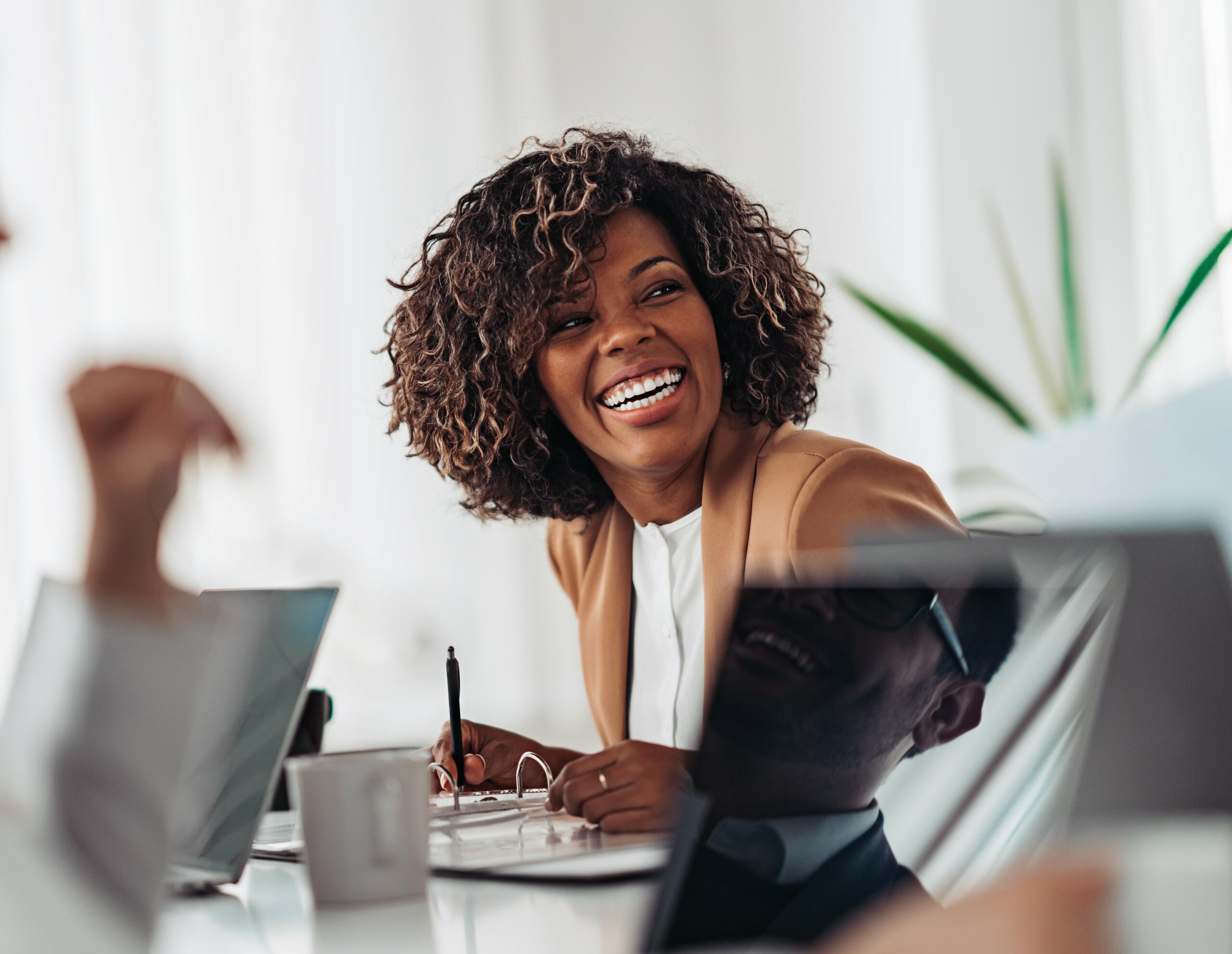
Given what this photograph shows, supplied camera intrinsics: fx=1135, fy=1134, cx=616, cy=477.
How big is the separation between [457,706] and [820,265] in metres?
2.43

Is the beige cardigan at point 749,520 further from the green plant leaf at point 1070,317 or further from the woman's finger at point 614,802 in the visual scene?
the green plant leaf at point 1070,317

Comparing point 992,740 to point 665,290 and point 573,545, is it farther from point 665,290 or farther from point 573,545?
point 573,545

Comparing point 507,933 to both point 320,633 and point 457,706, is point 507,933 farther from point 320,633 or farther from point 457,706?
point 457,706

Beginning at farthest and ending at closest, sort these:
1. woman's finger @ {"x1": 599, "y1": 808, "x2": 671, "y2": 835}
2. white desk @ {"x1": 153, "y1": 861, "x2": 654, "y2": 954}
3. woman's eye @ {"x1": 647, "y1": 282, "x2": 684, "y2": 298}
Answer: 1. woman's eye @ {"x1": 647, "y1": 282, "x2": 684, "y2": 298}
2. woman's finger @ {"x1": 599, "y1": 808, "x2": 671, "y2": 835}
3. white desk @ {"x1": 153, "y1": 861, "x2": 654, "y2": 954}

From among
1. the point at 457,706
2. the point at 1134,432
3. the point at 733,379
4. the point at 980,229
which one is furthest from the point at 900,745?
the point at 980,229

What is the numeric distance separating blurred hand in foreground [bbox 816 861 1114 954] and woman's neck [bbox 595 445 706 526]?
3.63ft

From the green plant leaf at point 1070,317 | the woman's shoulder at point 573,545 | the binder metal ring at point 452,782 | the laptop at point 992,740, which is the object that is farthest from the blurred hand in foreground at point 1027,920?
the green plant leaf at point 1070,317

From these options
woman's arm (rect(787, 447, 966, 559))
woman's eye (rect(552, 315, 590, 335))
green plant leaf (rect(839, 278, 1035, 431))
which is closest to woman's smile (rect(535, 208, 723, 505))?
woman's eye (rect(552, 315, 590, 335))

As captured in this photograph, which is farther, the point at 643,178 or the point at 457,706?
the point at 643,178

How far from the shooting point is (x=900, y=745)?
0.45 meters

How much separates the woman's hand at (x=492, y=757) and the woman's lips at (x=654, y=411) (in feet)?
1.32

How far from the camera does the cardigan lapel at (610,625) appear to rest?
1474 mm

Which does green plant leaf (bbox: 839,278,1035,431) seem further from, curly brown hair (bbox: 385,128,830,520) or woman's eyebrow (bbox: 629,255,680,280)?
woman's eyebrow (bbox: 629,255,680,280)

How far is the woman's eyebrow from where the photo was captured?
1.42 meters
